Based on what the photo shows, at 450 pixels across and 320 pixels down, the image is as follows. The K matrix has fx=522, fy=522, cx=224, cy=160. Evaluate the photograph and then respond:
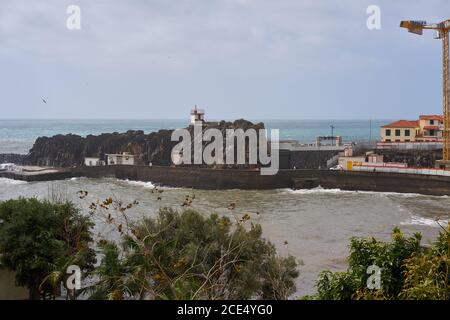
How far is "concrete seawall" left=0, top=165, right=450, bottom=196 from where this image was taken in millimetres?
36438

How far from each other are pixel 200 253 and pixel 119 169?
3643 cm

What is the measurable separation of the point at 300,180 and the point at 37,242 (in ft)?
93.6

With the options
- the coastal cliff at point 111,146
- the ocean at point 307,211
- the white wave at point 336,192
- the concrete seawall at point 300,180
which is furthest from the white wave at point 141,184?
the white wave at point 336,192

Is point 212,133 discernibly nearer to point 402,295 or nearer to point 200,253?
point 200,253

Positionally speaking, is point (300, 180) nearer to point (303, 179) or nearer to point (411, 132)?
point (303, 179)

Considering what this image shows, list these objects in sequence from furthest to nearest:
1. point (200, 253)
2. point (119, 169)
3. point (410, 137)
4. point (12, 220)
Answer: point (410, 137) < point (119, 169) < point (12, 220) < point (200, 253)

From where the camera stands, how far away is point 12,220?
1284cm

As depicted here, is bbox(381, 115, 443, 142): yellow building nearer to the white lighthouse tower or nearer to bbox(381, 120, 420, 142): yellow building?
bbox(381, 120, 420, 142): yellow building

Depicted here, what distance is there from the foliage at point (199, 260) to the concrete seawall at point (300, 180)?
25647mm

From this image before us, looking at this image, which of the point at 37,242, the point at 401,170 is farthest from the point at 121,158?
the point at 37,242

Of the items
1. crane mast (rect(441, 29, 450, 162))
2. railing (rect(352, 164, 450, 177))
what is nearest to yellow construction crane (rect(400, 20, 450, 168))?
crane mast (rect(441, 29, 450, 162))

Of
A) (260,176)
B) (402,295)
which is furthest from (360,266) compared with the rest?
(260,176)

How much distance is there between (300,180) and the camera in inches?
1543

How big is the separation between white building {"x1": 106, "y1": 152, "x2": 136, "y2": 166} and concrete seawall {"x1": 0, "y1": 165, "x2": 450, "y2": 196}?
7082 mm
